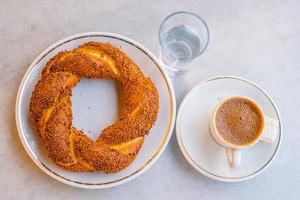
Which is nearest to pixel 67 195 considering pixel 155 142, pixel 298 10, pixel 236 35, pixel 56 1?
pixel 155 142

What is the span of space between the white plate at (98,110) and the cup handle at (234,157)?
Answer: 16 cm

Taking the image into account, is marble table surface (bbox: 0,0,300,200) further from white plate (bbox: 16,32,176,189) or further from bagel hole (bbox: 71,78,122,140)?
bagel hole (bbox: 71,78,122,140)

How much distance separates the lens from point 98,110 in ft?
4.05

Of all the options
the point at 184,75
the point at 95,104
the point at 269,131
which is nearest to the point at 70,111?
the point at 95,104

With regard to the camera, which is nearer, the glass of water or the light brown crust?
the light brown crust

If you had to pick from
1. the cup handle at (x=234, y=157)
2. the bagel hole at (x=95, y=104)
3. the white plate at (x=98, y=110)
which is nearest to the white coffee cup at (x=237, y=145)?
the cup handle at (x=234, y=157)

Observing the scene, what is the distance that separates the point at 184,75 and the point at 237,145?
26 cm

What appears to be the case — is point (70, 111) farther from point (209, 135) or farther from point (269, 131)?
point (269, 131)

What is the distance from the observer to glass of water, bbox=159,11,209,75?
4.15 ft

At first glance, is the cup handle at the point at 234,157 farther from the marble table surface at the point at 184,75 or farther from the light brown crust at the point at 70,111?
the light brown crust at the point at 70,111

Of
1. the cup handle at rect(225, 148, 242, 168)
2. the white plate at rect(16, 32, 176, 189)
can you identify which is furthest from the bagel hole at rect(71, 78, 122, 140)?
the cup handle at rect(225, 148, 242, 168)

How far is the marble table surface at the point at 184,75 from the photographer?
4.01ft

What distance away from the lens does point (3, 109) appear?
1241mm

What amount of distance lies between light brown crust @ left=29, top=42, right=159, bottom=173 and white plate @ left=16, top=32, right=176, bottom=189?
0.04m
